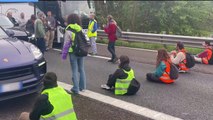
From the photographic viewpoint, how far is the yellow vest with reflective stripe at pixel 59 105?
169 inches

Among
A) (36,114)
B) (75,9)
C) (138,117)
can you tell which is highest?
(75,9)

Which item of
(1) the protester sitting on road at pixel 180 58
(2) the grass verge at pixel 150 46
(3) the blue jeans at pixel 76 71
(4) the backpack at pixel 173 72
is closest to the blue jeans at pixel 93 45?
(2) the grass verge at pixel 150 46

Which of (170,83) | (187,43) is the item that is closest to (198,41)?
(187,43)

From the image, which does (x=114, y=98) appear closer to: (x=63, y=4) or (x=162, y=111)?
(x=162, y=111)

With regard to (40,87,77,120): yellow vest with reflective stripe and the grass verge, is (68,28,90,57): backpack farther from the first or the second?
the grass verge

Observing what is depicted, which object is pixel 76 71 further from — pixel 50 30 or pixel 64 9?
pixel 64 9

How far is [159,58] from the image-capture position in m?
8.02

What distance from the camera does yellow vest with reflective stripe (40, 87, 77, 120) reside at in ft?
14.1

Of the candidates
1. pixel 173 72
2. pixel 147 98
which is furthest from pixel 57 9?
pixel 147 98

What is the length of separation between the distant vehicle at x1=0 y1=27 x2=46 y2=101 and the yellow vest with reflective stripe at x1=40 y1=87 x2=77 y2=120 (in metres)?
1.61

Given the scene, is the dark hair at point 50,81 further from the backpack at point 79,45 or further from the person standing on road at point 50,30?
the person standing on road at point 50,30

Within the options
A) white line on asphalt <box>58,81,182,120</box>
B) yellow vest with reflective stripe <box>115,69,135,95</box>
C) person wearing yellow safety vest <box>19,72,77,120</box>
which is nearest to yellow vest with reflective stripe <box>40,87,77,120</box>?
person wearing yellow safety vest <box>19,72,77,120</box>

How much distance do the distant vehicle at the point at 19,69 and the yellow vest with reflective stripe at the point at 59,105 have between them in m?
1.61

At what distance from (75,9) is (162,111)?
11.3m
